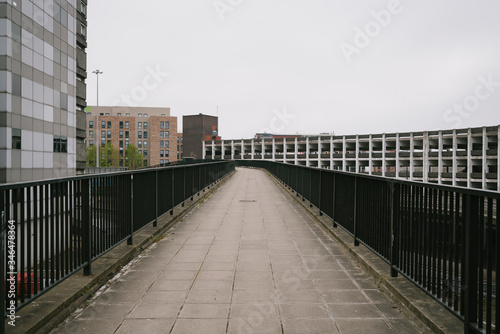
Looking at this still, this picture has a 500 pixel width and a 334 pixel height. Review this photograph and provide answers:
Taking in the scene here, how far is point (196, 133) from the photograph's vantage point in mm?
133500

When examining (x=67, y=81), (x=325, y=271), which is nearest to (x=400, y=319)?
(x=325, y=271)

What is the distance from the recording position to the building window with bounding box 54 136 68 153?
44.3m

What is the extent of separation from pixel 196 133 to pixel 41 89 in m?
92.7

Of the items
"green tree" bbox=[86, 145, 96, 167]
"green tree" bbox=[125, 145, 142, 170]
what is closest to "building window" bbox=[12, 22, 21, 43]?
"green tree" bbox=[86, 145, 96, 167]

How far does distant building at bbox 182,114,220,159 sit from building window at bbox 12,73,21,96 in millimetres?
94770

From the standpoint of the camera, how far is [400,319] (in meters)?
3.99

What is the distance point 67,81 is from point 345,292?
163ft

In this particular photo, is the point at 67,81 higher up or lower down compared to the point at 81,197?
higher up

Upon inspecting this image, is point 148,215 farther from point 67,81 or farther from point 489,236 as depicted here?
point 67,81

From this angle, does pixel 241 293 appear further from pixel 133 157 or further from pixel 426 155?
pixel 133 157

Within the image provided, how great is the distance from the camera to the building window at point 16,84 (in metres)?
35.9

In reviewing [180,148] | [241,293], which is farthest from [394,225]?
[180,148]

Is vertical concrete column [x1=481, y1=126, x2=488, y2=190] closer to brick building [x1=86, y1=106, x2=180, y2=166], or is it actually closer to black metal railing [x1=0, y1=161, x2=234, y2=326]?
brick building [x1=86, y1=106, x2=180, y2=166]

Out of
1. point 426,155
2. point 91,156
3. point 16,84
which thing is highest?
point 16,84
